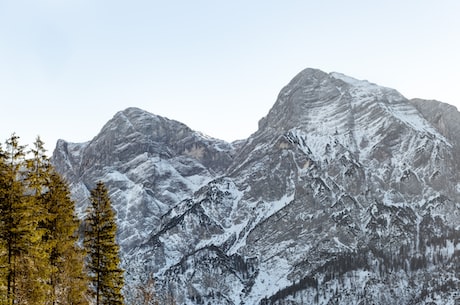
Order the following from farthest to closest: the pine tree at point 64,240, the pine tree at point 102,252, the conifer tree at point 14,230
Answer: the pine tree at point 102,252 < the pine tree at point 64,240 < the conifer tree at point 14,230

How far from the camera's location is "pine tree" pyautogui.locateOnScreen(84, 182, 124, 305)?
1630 inches

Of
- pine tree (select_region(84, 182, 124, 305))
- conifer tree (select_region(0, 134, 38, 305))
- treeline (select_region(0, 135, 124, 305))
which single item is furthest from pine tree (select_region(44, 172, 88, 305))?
conifer tree (select_region(0, 134, 38, 305))

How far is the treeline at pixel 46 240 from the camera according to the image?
1240 inches

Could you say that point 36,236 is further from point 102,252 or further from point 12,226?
point 102,252

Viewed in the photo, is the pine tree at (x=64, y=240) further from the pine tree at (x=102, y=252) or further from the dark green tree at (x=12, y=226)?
the dark green tree at (x=12, y=226)

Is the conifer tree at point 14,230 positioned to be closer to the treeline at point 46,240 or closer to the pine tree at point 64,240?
the treeline at point 46,240

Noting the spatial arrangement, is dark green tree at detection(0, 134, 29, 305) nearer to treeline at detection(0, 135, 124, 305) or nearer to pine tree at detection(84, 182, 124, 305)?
treeline at detection(0, 135, 124, 305)

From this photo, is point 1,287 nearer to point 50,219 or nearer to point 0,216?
point 0,216

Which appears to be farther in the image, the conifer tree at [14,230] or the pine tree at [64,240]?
the pine tree at [64,240]

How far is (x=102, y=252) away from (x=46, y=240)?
18.5 feet

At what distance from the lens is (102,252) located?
41688 millimetres

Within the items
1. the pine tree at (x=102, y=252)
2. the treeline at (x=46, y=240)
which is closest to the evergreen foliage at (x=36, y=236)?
the treeline at (x=46, y=240)

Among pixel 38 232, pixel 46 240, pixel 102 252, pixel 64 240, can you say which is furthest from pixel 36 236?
pixel 102 252

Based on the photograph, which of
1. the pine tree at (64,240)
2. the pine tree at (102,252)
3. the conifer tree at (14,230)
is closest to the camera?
the conifer tree at (14,230)
